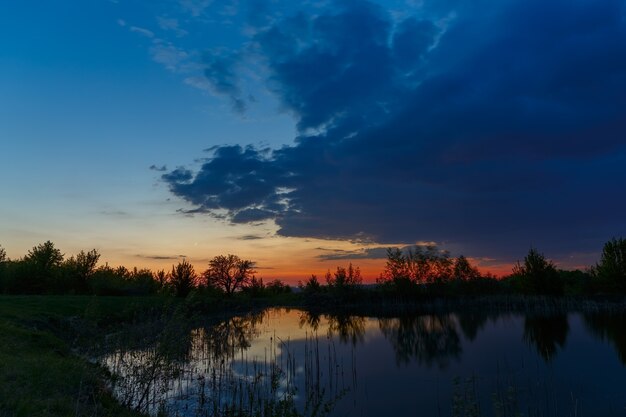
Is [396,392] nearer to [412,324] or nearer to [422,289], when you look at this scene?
[412,324]

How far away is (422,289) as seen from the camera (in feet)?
253

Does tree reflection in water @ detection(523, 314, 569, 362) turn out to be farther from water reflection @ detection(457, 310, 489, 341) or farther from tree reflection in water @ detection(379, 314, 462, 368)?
tree reflection in water @ detection(379, 314, 462, 368)

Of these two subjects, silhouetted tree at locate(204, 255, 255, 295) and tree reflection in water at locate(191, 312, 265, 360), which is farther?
silhouetted tree at locate(204, 255, 255, 295)

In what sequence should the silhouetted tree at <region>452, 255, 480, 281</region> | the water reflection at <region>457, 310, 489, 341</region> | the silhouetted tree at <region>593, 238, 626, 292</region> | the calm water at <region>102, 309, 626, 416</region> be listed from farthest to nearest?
the silhouetted tree at <region>452, 255, 480, 281</region> → the silhouetted tree at <region>593, 238, 626, 292</region> → the water reflection at <region>457, 310, 489, 341</region> → the calm water at <region>102, 309, 626, 416</region>

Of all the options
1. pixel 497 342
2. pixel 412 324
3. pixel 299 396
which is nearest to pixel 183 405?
pixel 299 396

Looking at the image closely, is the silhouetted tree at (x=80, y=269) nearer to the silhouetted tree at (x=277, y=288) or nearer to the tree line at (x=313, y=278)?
the tree line at (x=313, y=278)

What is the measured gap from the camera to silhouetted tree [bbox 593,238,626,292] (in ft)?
211

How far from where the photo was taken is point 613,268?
65.0m

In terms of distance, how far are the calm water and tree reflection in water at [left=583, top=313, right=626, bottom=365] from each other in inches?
3.9

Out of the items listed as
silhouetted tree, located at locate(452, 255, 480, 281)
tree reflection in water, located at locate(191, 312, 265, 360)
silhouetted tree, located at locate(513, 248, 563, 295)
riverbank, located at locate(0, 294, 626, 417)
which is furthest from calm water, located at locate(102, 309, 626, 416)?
silhouetted tree, located at locate(452, 255, 480, 281)

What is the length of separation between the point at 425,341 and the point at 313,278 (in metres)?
54.4

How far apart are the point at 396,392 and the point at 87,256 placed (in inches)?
2275

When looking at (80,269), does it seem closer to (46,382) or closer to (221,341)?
(221,341)

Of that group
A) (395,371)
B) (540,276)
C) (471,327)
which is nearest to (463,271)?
(540,276)
